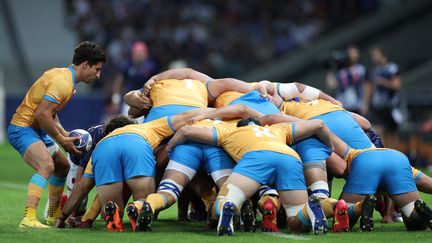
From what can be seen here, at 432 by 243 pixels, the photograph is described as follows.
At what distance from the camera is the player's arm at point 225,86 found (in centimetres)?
1033

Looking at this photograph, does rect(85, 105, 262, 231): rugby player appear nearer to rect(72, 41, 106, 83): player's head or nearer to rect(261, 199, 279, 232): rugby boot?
rect(72, 41, 106, 83): player's head

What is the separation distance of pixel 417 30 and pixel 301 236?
17.2 meters

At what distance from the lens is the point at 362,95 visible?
18328 millimetres

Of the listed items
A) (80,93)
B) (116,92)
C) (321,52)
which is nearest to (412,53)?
(321,52)

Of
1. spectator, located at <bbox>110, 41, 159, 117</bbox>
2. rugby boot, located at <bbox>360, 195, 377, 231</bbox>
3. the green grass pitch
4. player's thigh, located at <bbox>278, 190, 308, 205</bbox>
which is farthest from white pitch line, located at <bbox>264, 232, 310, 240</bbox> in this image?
spectator, located at <bbox>110, 41, 159, 117</bbox>

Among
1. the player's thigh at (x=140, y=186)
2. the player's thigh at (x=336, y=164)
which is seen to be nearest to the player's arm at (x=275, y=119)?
the player's thigh at (x=336, y=164)

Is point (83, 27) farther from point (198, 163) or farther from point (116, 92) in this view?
point (198, 163)

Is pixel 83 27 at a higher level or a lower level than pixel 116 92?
higher

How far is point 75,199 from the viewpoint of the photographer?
918 cm

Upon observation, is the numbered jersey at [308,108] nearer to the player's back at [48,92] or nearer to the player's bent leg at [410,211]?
the player's bent leg at [410,211]

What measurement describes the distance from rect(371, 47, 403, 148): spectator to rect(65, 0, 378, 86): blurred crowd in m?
7.05

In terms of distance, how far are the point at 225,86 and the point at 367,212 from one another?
253cm

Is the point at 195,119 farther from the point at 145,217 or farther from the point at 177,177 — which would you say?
the point at 145,217

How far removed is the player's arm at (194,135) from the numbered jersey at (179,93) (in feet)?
3.71
